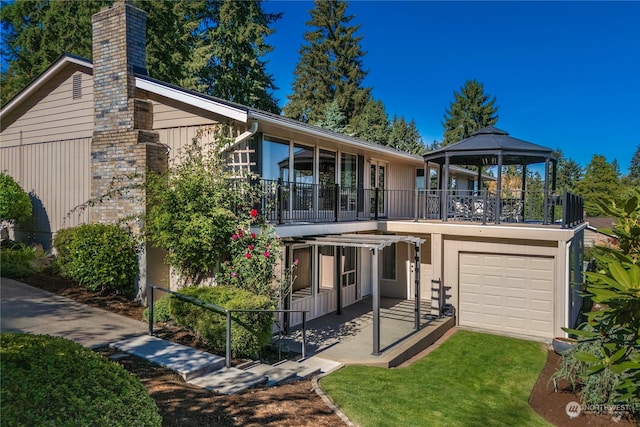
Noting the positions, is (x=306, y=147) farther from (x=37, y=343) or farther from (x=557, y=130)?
(x=557, y=130)

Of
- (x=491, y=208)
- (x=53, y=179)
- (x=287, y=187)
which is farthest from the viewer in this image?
(x=491, y=208)

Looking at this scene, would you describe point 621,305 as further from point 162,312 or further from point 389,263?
point 389,263

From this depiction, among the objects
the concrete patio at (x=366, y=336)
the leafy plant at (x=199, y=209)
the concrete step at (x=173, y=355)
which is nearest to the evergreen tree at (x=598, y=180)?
the concrete patio at (x=366, y=336)

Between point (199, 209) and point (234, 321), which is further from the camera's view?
point (199, 209)

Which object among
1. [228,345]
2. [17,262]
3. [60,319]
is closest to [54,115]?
[17,262]

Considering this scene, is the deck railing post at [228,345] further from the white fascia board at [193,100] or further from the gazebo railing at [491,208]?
the gazebo railing at [491,208]

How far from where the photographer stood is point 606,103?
87.2ft

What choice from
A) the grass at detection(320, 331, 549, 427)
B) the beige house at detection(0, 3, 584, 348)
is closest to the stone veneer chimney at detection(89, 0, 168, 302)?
the beige house at detection(0, 3, 584, 348)

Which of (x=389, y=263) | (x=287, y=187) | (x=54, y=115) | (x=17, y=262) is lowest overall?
(x=389, y=263)

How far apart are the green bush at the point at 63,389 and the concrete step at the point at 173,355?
2.55m

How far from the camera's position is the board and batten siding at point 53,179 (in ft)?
38.4

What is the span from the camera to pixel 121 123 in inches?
413

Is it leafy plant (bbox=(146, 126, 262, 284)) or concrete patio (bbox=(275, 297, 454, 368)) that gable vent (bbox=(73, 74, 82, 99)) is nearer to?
leafy plant (bbox=(146, 126, 262, 284))

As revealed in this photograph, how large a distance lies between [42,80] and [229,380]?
11.7 m
